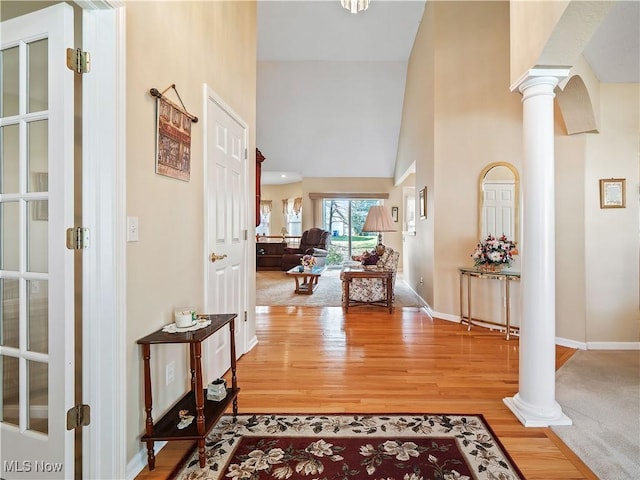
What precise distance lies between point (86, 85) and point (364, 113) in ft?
22.0

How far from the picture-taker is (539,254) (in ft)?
6.61

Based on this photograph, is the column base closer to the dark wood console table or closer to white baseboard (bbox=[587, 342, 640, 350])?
white baseboard (bbox=[587, 342, 640, 350])

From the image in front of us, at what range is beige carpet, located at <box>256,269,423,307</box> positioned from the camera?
5.14 m

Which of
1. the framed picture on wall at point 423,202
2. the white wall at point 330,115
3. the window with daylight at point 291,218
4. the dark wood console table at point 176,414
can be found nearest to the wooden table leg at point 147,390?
the dark wood console table at point 176,414

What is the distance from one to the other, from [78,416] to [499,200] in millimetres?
4310

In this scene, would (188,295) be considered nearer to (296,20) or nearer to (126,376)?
(126,376)

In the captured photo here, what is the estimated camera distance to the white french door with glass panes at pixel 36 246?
1371mm

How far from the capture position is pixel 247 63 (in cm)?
310

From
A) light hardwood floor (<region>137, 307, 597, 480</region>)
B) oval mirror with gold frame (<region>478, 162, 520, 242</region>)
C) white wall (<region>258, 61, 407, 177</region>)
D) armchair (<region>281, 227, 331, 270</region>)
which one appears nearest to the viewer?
light hardwood floor (<region>137, 307, 597, 480</region>)

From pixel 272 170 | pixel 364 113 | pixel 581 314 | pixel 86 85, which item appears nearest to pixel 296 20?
pixel 364 113

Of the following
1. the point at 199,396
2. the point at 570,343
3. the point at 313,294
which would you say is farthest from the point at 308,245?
the point at 199,396

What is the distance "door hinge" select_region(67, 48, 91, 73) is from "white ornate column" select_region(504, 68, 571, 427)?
2333mm

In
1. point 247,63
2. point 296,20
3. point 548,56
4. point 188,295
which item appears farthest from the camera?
point 296,20

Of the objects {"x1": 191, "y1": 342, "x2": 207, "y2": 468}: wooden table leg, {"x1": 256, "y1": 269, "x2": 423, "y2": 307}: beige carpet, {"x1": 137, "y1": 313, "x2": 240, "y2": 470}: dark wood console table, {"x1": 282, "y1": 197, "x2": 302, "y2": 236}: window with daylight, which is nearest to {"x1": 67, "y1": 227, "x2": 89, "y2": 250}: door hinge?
{"x1": 137, "y1": 313, "x2": 240, "y2": 470}: dark wood console table
